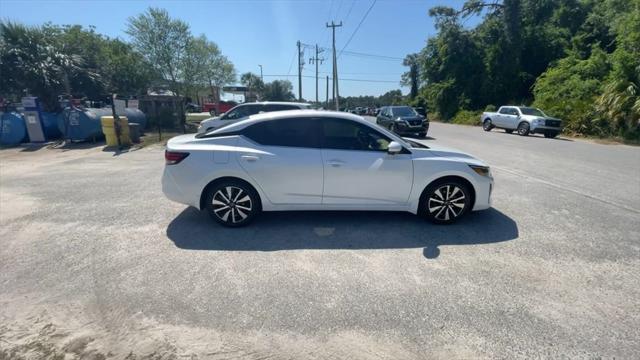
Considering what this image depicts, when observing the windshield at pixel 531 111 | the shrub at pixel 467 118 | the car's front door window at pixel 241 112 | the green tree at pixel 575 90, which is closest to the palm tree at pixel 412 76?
the shrub at pixel 467 118

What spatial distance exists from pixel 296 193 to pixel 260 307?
70.5 inches

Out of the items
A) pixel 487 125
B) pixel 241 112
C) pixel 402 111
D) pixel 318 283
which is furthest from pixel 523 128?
pixel 318 283

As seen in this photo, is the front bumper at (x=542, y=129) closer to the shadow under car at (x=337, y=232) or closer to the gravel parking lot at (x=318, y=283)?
the gravel parking lot at (x=318, y=283)

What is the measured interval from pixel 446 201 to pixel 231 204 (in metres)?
2.98

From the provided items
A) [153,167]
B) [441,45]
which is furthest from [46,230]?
[441,45]

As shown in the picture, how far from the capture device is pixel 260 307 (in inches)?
111

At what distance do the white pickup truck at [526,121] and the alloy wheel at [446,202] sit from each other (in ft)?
56.5

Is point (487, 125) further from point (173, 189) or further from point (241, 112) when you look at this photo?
point (173, 189)

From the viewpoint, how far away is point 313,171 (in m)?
4.24

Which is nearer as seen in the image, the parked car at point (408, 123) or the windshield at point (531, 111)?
the parked car at point (408, 123)

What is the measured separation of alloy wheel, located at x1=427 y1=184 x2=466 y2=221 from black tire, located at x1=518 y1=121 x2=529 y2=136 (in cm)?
1777

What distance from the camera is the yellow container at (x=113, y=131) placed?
42.2ft

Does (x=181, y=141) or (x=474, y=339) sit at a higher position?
(x=181, y=141)

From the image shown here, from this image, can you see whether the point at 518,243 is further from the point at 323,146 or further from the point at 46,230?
the point at 46,230
